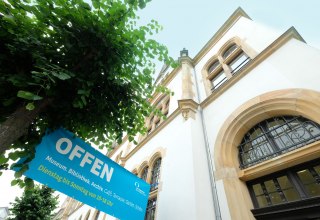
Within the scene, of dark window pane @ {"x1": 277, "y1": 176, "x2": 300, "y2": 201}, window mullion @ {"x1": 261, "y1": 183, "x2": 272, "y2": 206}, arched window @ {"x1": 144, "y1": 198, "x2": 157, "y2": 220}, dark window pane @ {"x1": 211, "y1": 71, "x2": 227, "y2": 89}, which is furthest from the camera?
dark window pane @ {"x1": 211, "y1": 71, "x2": 227, "y2": 89}

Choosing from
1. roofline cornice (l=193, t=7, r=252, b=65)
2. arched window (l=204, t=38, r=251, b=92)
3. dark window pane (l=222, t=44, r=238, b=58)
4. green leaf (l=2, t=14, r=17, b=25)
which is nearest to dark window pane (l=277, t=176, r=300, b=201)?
arched window (l=204, t=38, r=251, b=92)

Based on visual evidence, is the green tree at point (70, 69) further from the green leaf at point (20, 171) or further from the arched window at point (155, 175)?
the arched window at point (155, 175)

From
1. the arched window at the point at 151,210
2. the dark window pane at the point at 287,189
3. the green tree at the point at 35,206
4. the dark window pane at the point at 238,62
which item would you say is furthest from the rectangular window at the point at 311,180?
the green tree at the point at 35,206

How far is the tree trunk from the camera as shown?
248 cm

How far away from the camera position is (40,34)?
3.16 meters

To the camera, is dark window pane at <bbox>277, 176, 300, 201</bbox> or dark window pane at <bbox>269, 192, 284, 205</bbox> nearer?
dark window pane at <bbox>277, 176, 300, 201</bbox>

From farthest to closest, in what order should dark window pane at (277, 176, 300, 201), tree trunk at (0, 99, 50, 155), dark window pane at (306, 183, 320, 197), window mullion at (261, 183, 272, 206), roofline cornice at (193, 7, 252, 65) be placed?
roofline cornice at (193, 7, 252, 65), window mullion at (261, 183, 272, 206), dark window pane at (277, 176, 300, 201), dark window pane at (306, 183, 320, 197), tree trunk at (0, 99, 50, 155)

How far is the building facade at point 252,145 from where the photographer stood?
12.3ft

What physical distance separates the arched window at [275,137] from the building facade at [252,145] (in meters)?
0.02

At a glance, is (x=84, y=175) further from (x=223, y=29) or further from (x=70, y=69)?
(x=223, y=29)

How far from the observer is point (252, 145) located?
485cm

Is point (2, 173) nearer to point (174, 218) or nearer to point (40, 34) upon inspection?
point (40, 34)

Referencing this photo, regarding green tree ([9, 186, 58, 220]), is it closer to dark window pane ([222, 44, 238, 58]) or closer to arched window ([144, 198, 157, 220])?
arched window ([144, 198, 157, 220])

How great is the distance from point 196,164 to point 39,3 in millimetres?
4706
